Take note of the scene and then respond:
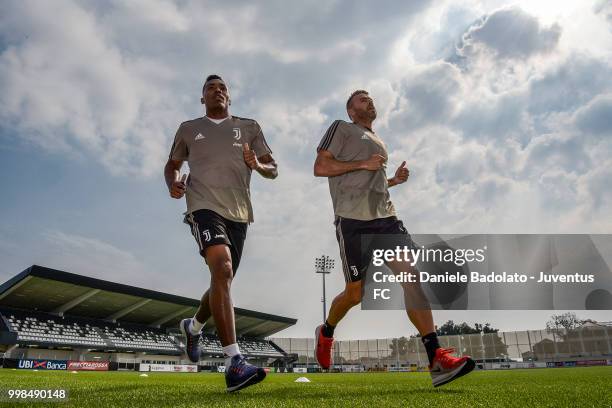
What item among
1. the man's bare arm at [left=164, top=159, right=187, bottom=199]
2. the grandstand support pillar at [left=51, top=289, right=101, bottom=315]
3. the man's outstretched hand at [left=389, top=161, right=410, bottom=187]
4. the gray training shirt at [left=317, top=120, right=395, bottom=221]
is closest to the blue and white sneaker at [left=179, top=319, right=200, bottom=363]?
the man's bare arm at [left=164, top=159, right=187, bottom=199]

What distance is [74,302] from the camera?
40.5 metres

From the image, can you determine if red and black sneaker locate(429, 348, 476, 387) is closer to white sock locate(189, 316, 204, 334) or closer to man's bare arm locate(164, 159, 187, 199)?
white sock locate(189, 316, 204, 334)

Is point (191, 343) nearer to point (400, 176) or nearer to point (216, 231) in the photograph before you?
point (216, 231)

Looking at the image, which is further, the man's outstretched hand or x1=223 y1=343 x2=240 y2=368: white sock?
the man's outstretched hand

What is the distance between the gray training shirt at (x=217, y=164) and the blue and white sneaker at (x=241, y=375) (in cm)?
123

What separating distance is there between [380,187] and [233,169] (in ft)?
5.07

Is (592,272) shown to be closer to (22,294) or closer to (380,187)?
(380,187)

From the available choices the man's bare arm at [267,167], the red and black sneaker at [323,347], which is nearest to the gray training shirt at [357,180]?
the man's bare arm at [267,167]

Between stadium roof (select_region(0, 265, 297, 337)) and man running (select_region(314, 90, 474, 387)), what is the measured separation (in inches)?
1449

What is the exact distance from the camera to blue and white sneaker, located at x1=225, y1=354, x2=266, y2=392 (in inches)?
123

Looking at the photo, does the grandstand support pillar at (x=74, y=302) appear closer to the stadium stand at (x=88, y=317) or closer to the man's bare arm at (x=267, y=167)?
the stadium stand at (x=88, y=317)

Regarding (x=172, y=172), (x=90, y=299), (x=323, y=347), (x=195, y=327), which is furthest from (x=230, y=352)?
(x=90, y=299)

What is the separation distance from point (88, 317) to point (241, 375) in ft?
161

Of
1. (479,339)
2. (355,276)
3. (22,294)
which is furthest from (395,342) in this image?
(355,276)
